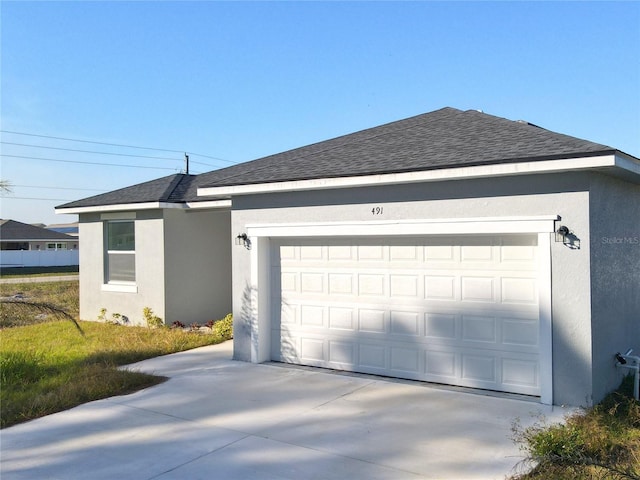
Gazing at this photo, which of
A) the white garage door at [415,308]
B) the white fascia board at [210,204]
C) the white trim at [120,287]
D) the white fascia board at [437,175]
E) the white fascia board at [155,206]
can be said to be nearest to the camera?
the white fascia board at [437,175]

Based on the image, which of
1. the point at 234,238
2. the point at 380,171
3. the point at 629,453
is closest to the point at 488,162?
the point at 380,171

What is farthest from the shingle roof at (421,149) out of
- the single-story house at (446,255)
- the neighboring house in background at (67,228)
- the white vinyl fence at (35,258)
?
the neighboring house in background at (67,228)

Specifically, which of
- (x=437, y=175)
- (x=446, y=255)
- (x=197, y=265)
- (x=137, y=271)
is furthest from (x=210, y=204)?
(x=437, y=175)

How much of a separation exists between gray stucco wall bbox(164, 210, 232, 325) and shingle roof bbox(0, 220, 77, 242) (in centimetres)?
4239

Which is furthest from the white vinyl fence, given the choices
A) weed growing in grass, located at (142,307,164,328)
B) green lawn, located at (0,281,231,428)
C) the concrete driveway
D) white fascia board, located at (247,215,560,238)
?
the concrete driveway

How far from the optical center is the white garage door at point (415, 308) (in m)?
7.34

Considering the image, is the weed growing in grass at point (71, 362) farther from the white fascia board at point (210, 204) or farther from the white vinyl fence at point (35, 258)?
the white vinyl fence at point (35, 258)

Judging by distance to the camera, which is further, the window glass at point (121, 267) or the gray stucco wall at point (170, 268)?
the window glass at point (121, 267)

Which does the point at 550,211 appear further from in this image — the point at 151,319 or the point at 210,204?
the point at 151,319

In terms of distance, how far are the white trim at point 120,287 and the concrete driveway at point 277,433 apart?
19.3 feet

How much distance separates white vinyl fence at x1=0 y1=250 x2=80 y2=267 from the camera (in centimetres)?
4612

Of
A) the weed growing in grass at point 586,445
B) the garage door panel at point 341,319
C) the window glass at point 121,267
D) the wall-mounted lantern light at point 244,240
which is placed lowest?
the weed growing in grass at point 586,445

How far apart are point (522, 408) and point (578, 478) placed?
2233mm

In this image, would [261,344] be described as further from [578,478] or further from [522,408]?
[578,478]
